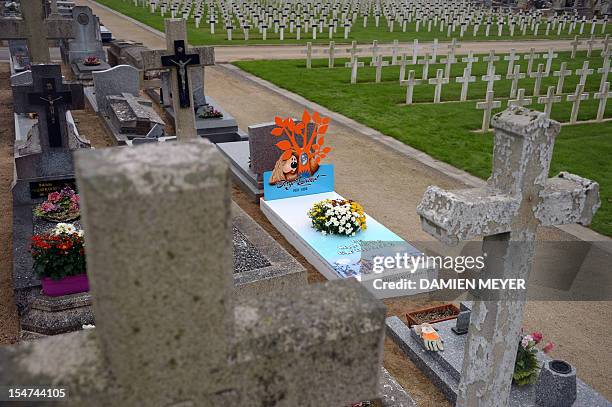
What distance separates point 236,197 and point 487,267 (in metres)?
6.75

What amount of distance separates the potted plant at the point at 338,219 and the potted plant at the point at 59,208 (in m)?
3.32

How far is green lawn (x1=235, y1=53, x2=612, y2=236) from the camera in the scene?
12.0 m

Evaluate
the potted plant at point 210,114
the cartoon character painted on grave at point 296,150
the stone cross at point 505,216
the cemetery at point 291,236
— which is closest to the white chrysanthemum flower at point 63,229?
the cemetery at point 291,236

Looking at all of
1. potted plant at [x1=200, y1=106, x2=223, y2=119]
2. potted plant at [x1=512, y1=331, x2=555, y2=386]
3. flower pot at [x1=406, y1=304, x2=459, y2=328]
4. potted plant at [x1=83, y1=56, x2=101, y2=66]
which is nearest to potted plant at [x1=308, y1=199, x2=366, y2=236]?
flower pot at [x1=406, y1=304, x2=459, y2=328]

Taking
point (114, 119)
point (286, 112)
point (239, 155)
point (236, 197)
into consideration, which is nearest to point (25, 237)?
point (236, 197)

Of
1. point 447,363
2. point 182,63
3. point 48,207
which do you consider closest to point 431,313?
point 447,363

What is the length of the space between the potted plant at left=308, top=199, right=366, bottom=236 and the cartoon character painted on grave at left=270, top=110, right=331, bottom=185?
1.30m

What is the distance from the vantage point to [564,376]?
16.1 feet

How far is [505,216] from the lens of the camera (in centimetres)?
357

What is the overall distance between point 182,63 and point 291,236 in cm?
328

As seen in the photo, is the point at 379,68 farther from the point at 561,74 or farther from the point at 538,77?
the point at 561,74

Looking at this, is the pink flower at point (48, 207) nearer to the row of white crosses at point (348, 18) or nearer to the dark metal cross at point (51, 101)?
the dark metal cross at point (51, 101)

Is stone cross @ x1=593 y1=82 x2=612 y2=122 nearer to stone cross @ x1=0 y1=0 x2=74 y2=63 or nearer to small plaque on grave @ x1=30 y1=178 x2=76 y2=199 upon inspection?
small plaque on grave @ x1=30 y1=178 x2=76 y2=199

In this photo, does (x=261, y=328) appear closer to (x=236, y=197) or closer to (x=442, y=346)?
(x=442, y=346)
